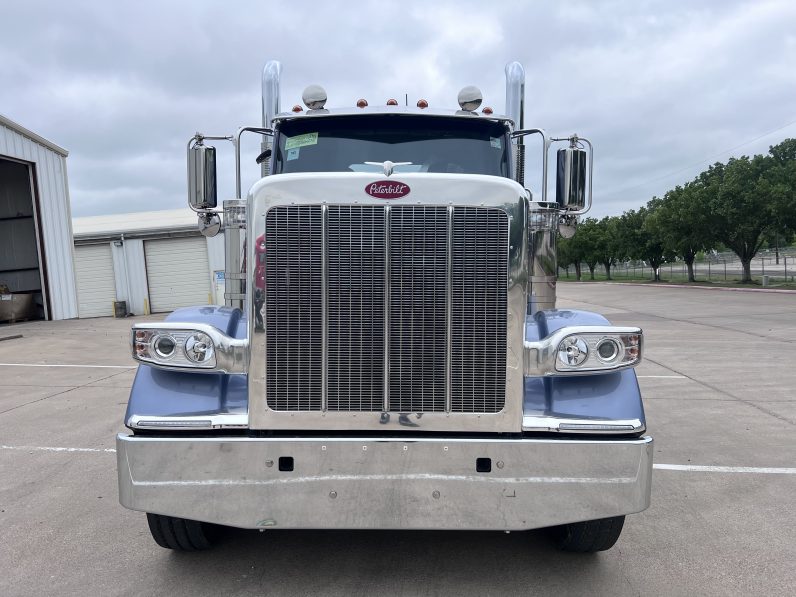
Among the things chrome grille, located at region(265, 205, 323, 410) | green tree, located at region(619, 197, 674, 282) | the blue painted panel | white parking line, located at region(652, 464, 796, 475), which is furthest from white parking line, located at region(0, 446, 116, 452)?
green tree, located at region(619, 197, 674, 282)

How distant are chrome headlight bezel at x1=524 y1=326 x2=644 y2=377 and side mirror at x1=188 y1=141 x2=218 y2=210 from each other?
2.50m

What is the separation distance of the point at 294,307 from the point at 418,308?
1.88ft

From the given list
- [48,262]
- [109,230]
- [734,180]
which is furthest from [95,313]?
[734,180]

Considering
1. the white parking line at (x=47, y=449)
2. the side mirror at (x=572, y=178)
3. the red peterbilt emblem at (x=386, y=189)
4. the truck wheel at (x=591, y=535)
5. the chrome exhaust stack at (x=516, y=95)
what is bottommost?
the white parking line at (x=47, y=449)

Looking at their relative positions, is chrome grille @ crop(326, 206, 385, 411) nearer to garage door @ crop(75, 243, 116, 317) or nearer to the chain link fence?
garage door @ crop(75, 243, 116, 317)

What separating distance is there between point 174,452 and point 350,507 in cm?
82

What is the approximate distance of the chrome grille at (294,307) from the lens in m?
2.91

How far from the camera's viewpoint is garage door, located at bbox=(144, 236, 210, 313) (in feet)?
79.7

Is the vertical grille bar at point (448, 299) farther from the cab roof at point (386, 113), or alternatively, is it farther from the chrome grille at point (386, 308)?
the cab roof at point (386, 113)

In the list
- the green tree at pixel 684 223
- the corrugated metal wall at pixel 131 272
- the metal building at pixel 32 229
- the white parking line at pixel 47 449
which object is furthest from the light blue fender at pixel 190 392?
the green tree at pixel 684 223

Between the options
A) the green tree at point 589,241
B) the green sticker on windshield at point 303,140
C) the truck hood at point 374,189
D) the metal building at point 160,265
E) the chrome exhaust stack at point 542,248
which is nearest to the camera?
the truck hood at point 374,189

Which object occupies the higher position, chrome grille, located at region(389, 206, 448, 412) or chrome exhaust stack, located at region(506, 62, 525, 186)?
chrome exhaust stack, located at region(506, 62, 525, 186)

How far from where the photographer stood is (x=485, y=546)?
3.58 metres

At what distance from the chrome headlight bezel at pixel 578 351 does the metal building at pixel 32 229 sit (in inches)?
755
